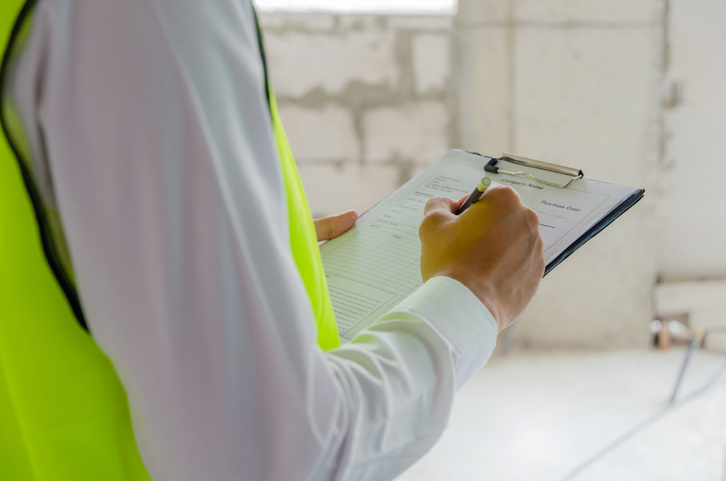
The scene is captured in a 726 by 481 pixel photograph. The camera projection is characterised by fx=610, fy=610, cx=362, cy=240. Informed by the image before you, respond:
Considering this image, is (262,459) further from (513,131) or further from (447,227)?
(513,131)

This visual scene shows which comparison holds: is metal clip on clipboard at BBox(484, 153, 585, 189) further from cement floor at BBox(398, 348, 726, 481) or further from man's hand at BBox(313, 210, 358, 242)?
cement floor at BBox(398, 348, 726, 481)

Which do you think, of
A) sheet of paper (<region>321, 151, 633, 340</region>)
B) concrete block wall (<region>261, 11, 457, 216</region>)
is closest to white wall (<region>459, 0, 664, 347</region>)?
concrete block wall (<region>261, 11, 457, 216</region>)

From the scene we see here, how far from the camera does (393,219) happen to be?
2.56 ft

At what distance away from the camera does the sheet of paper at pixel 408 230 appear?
0.63 metres

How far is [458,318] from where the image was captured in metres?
0.45

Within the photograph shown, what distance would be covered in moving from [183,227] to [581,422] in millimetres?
1850

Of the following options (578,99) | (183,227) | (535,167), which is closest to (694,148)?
(578,99)

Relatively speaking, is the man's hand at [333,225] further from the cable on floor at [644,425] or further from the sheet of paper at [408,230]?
the cable on floor at [644,425]

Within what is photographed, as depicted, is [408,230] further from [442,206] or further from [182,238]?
[182,238]

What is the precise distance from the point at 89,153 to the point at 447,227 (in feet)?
1.06

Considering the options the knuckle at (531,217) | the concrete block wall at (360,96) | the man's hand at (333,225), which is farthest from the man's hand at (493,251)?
the concrete block wall at (360,96)

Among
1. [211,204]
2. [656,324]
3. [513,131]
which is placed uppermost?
[211,204]

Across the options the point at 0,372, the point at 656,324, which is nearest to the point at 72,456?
the point at 0,372

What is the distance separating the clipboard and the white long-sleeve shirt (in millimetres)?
315
